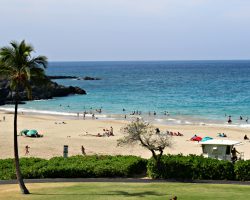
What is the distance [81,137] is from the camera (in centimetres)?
5453

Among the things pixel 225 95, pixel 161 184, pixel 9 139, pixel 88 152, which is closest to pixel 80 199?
pixel 161 184

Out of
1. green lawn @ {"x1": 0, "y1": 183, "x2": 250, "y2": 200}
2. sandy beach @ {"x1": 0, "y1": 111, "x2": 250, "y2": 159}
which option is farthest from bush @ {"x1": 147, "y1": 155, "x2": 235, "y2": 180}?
sandy beach @ {"x1": 0, "y1": 111, "x2": 250, "y2": 159}

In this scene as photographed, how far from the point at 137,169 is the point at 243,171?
5780mm

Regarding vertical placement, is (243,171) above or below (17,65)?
below

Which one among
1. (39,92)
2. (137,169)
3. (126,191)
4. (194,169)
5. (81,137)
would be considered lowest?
(81,137)

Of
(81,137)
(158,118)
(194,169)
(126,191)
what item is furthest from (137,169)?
(158,118)

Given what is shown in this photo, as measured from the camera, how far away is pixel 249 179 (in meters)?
25.6

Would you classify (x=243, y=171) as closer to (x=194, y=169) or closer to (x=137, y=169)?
(x=194, y=169)

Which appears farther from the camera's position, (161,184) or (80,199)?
(161,184)

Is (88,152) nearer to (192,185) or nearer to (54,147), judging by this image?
(54,147)

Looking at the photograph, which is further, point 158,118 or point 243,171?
point 158,118

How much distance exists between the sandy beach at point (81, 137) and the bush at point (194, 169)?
1379cm

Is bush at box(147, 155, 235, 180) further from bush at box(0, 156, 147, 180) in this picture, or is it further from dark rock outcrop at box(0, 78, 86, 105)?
dark rock outcrop at box(0, 78, 86, 105)

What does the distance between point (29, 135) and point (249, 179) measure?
108ft
